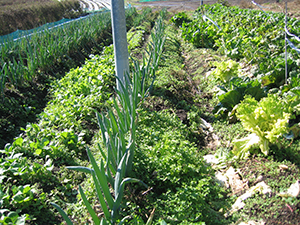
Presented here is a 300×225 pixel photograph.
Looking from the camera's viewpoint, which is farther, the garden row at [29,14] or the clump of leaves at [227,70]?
the garden row at [29,14]

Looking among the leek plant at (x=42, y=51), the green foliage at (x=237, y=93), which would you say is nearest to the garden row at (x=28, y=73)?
the leek plant at (x=42, y=51)

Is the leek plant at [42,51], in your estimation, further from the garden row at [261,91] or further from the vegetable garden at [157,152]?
the garden row at [261,91]

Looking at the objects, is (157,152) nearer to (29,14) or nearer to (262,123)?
(262,123)

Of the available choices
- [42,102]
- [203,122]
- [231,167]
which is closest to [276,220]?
[231,167]

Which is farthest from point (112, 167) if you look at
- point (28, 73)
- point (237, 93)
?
point (28, 73)

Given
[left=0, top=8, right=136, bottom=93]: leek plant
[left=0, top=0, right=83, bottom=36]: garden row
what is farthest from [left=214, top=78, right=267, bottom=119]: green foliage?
[left=0, top=0, right=83, bottom=36]: garden row

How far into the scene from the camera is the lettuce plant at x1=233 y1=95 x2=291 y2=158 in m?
2.56

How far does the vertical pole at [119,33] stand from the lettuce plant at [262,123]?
72.2 inches

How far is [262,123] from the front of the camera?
2729 mm

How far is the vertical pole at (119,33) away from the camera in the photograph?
3.58m

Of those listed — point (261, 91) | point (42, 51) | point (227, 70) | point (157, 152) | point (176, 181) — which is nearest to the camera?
point (176, 181)

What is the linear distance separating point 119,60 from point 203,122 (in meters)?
1.53

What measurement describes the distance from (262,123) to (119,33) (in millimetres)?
2266

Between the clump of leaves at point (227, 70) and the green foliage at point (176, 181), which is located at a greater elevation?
the clump of leaves at point (227, 70)
